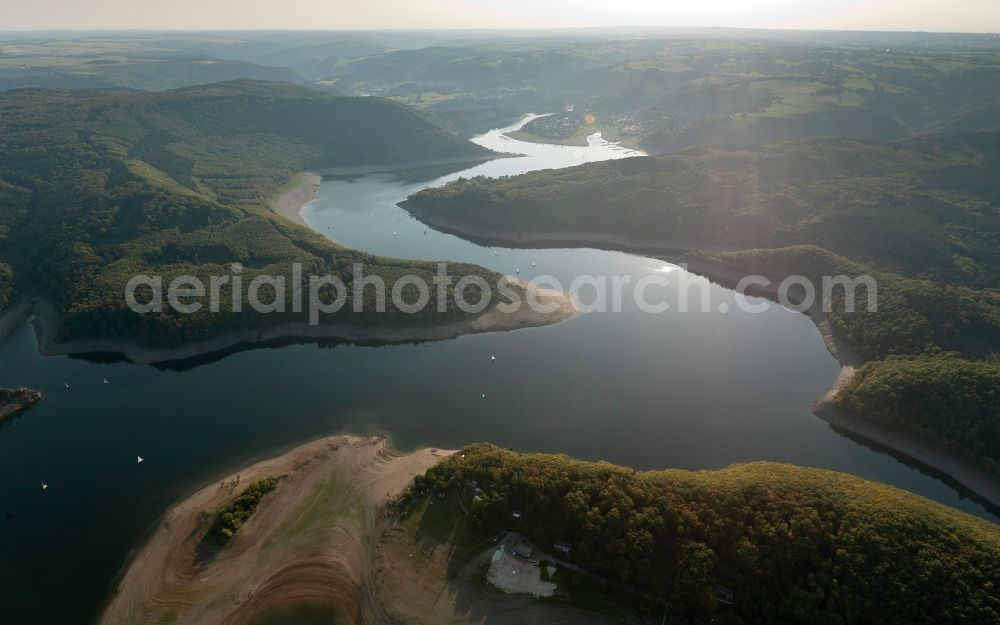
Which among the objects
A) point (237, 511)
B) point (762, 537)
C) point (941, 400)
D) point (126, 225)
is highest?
point (126, 225)

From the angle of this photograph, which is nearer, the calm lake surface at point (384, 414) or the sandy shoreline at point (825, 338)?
the calm lake surface at point (384, 414)

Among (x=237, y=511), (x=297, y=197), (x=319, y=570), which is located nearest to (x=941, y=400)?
(x=319, y=570)

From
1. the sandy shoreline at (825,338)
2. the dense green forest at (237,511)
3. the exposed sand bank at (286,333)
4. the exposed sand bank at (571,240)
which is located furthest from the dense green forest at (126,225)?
the sandy shoreline at (825,338)

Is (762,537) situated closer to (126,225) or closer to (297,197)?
(126,225)

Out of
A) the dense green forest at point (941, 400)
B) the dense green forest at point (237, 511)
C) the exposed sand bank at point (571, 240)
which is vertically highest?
the exposed sand bank at point (571, 240)

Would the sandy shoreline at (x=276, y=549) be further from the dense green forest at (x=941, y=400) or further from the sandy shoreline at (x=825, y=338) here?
the dense green forest at (x=941, y=400)
